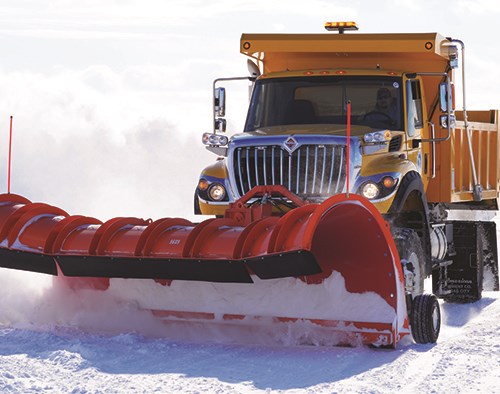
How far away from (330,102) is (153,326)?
3095mm

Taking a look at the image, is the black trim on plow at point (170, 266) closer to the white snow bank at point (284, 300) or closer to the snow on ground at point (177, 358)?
the white snow bank at point (284, 300)

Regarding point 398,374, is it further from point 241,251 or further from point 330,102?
point 330,102

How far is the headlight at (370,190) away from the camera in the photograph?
9.84 m

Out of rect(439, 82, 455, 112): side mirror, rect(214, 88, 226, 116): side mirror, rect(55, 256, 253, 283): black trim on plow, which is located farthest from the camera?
rect(214, 88, 226, 116): side mirror

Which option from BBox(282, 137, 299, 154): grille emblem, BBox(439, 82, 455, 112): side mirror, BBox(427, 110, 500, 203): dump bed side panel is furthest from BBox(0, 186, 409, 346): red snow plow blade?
BBox(427, 110, 500, 203): dump bed side panel

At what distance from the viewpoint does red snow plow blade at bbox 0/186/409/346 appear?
27.3ft

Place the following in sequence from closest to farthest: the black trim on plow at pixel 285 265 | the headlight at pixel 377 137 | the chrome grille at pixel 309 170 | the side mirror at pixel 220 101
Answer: the black trim on plow at pixel 285 265
the chrome grille at pixel 309 170
the headlight at pixel 377 137
the side mirror at pixel 220 101

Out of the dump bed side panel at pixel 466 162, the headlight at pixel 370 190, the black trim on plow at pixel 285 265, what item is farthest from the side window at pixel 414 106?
the black trim on plow at pixel 285 265

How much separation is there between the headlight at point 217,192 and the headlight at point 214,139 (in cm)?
47

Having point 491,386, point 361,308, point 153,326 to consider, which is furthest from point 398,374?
point 153,326

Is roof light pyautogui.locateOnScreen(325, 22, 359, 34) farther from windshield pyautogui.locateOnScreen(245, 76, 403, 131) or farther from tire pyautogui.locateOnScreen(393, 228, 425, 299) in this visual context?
tire pyautogui.locateOnScreen(393, 228, 425, 299)

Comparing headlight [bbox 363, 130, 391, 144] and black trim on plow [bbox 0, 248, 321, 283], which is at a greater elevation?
headlight [bbox 363, 130, 391, 144]

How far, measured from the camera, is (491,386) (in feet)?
23.3

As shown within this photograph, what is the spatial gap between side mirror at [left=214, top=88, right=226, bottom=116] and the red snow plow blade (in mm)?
2192
